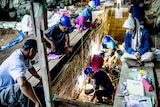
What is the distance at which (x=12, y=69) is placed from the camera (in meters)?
3.12

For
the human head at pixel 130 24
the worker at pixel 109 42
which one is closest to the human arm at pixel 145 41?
the human head at pixel 130 24

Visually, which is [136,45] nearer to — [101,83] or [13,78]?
[101,83]

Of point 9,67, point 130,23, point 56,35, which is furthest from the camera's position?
point 56,35

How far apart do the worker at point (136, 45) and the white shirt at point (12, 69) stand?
2921mm

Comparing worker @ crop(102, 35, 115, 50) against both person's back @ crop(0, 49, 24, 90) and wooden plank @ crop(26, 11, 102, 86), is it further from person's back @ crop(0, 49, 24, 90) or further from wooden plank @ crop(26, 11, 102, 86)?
person's back @ crop(0, 49, 24, 90)

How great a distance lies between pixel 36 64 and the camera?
510cm

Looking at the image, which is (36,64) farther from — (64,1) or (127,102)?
(64,1)

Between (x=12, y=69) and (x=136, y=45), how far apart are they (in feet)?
11.5

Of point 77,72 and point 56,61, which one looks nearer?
point 56,61

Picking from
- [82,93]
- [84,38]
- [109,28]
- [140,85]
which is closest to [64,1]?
[109,28]

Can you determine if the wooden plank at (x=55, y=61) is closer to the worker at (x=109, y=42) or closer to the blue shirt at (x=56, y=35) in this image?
the blue shirt at (x=56, y=35)

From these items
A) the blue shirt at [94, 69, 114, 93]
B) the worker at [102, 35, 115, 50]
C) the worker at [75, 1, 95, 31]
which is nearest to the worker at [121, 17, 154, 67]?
the blue shirt at [94, 69, 114, 93]

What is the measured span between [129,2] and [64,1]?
13.6 feet

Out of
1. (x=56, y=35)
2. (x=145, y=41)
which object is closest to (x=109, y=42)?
(x=145, y=41)
